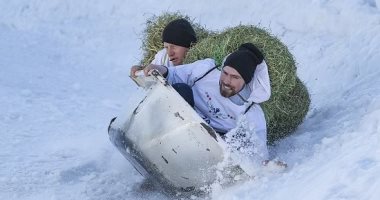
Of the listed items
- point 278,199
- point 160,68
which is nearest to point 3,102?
point 160,68

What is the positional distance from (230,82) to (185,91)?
0.31 metres

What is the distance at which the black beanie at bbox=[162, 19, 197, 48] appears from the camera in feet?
16.9

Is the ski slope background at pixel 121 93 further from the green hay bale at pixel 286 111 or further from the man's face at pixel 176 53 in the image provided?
the man's face at pixel 176 53

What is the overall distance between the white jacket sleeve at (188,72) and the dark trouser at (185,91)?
23cm

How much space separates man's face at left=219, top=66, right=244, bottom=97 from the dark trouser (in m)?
0.23

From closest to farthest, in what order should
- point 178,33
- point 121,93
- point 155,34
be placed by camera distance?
point 178,33
point 155,34
point 121,93

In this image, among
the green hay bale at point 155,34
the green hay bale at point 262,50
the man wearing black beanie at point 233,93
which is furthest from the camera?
the green hay bale at point 155,34

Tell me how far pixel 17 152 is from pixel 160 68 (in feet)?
5.26

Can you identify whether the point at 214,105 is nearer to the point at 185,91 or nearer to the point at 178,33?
the point at 185,91

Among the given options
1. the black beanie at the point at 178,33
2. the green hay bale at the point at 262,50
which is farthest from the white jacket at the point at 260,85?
the black beanie at the point at 178,33

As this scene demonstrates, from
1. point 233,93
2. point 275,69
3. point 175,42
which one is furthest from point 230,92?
point 175,42

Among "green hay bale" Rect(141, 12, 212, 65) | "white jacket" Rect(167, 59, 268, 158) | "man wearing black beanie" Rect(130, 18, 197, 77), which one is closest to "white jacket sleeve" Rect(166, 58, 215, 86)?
"white jacket" Rect(167, 59, 268, 158)

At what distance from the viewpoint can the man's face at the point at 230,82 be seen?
4379 millimetres

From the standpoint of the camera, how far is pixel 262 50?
4.85 m
